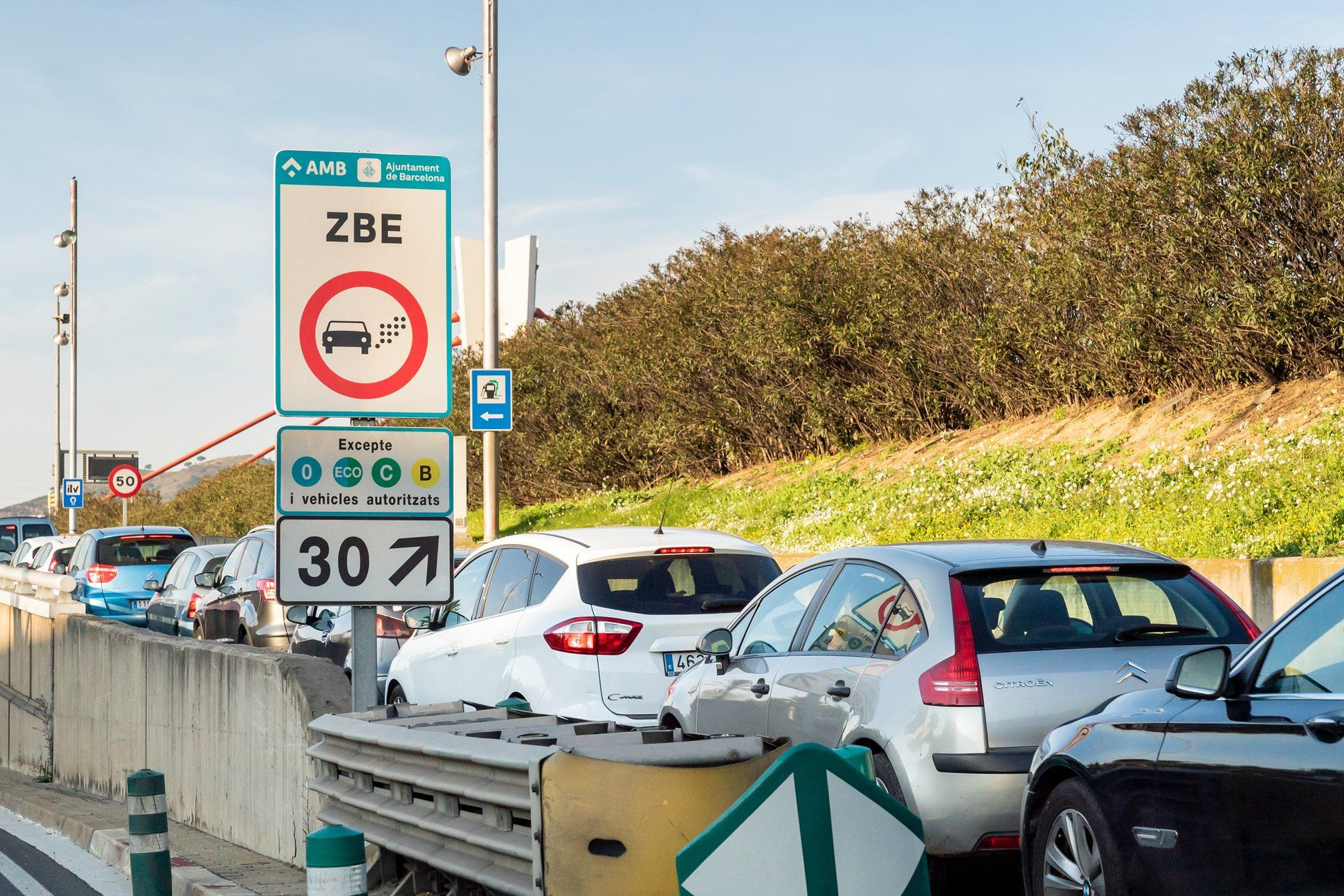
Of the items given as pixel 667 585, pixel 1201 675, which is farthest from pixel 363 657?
pixel 1201 675

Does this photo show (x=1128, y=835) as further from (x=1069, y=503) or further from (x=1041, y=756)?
(x=1069, y=503)

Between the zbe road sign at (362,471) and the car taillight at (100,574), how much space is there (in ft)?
59.0

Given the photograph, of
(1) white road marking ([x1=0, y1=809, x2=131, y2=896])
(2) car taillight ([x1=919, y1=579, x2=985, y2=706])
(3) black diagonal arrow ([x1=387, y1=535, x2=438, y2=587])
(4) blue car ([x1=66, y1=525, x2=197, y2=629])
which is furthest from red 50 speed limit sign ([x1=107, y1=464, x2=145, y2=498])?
(2) car taillight ([x1=919, y1=579, x2=985, y2=706])

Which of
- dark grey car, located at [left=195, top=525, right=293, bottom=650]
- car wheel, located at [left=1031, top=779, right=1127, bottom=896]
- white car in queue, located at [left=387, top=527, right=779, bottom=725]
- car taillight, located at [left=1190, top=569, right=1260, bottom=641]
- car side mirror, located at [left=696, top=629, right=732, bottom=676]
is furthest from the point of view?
dark grey car, located at [left=195, top=525, right=293, bottom=650]

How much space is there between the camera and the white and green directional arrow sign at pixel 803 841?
134 inches

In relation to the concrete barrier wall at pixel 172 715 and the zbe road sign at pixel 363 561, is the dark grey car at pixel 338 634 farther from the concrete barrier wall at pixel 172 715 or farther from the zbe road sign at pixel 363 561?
the zbe road sign at pixel 363 561

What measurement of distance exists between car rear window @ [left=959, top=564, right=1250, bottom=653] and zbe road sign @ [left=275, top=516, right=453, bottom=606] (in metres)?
2.31

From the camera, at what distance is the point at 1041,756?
568cm

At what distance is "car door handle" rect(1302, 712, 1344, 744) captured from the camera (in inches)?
164

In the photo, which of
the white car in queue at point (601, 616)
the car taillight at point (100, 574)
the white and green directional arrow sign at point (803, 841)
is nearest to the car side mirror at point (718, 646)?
the white car in queue at point (601, 616)

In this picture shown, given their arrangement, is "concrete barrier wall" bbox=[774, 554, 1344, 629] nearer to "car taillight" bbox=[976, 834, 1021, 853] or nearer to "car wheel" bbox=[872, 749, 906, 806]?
"car wheel" bbox=[872, 749, 906, 806]

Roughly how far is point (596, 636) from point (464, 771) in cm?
379

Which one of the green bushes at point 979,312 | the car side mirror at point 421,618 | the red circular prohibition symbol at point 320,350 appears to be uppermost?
the green bushes at point 979,312

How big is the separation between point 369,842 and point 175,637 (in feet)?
14.2
